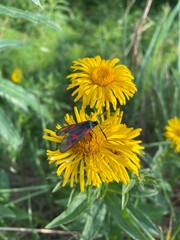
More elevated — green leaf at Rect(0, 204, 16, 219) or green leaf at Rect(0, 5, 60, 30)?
green leaf at Rect(0, 5, 60, 30)

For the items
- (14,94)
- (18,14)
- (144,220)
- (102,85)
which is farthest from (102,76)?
(14,94)

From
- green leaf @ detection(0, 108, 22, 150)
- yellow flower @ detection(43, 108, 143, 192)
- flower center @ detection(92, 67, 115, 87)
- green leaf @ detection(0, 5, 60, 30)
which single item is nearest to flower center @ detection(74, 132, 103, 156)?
yellow flower @ detection(43, 108, 143, 192)

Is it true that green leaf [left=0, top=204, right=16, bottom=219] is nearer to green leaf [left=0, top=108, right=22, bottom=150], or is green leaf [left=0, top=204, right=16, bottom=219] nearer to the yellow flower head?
green leaf [left=0, top=108, right=22, bottom=150]

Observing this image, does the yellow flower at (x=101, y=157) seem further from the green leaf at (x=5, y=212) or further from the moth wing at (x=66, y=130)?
the green leaf at (x=5, y=212)

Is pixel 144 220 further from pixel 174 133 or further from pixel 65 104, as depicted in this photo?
pixel 65 104

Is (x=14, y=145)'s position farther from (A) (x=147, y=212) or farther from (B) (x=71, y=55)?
(B) (x=71, y=55)

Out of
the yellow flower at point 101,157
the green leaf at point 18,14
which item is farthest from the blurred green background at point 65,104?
the yellow flower at point 101,157
